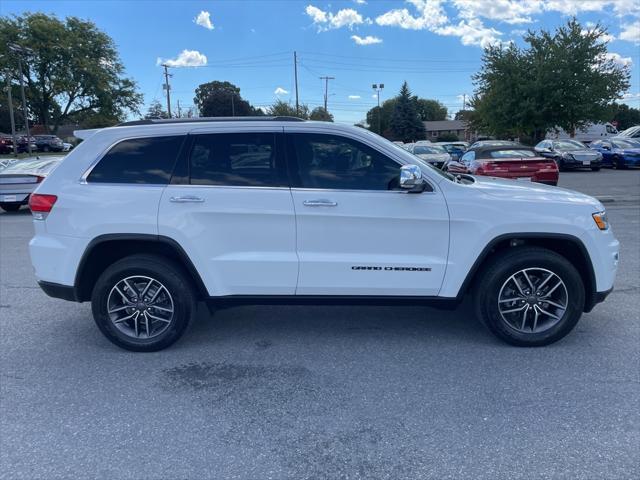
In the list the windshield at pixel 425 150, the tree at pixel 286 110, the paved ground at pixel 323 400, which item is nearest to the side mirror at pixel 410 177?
the paved ground at pixel 323 400

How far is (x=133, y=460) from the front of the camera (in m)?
2.84

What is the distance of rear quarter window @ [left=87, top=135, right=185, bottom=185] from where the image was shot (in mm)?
4145

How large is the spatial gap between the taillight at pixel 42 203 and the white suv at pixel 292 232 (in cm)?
1

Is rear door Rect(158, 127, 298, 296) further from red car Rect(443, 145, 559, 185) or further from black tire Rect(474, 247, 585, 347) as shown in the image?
red car Rect(443, 145, 559, 185)

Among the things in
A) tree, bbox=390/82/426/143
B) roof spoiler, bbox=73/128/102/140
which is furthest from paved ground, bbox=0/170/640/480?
tree, bbox=390/82/426/143

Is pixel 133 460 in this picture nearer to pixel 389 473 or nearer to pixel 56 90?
pixel 389 473

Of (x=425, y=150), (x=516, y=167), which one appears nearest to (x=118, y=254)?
(x=516, y=167)

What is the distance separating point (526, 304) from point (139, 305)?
321 centimetres

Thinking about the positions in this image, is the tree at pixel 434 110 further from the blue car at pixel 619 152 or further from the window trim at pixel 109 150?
the window trim at pixel 109 150

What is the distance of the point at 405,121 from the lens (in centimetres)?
6688

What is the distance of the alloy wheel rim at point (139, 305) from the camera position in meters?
4.21

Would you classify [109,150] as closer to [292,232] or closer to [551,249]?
[292,232]

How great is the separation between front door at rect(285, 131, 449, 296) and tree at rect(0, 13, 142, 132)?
55249mm

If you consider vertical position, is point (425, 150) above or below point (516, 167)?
above
